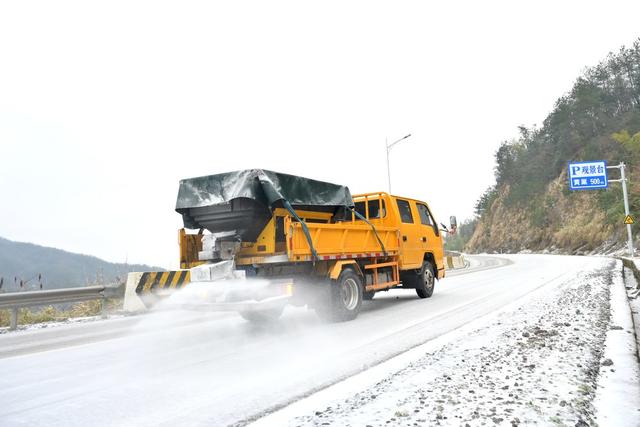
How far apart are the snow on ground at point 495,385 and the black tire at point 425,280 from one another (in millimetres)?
4739

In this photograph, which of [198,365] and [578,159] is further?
[578,159]

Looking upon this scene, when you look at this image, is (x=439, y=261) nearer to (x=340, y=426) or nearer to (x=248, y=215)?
(x=248, y=215)

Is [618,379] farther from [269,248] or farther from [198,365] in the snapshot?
[269,248]

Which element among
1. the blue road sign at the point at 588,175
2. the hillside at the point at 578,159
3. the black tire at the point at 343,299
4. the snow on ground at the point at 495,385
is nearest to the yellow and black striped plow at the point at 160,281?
the black tire at the point at 343,299

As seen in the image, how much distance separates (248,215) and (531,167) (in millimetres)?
68696

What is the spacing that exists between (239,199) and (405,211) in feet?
15.4

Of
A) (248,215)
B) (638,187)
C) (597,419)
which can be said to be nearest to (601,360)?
(597,419)

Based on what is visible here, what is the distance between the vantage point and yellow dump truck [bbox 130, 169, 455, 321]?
22.1ft

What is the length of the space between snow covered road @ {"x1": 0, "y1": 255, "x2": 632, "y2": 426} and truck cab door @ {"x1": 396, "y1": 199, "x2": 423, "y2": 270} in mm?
1475

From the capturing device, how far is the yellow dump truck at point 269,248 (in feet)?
22.1

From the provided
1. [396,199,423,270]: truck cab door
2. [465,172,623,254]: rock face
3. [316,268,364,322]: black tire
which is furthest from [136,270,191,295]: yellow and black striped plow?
[465,172,623,254]: rock face

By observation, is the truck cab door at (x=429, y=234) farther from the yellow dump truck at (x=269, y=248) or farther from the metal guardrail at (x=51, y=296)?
the metal guardrail at (x=51, y=296)

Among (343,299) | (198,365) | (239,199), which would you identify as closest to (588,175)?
(343,299)

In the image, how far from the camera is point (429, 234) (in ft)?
37.4
